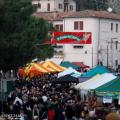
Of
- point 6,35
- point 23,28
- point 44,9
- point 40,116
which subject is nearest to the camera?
point 40,116

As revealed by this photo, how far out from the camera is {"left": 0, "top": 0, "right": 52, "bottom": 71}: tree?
30.7 metres

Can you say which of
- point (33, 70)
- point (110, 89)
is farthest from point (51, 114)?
point (33, 70)

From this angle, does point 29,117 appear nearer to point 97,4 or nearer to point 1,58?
point 1,58

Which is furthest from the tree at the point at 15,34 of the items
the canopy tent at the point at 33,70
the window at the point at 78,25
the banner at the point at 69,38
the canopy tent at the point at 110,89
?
the window at the point at 78,25

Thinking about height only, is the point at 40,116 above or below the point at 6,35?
below

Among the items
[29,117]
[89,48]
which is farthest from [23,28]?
[89,48]

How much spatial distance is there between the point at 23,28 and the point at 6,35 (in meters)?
2.39

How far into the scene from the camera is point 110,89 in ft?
66.3

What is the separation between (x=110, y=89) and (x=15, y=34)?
1285 cm

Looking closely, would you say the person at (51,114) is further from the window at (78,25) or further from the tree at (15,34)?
the window at (78,25)

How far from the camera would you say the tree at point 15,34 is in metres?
30.7

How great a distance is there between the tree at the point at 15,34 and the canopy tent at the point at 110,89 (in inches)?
375

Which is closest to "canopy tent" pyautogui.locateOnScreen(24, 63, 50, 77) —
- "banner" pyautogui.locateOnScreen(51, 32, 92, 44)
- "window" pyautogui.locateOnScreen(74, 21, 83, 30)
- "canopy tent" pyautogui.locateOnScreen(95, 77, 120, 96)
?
"banner" pyautogui.locateOnScreen(51, 32, 92, 44)

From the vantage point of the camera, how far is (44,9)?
108375mm
